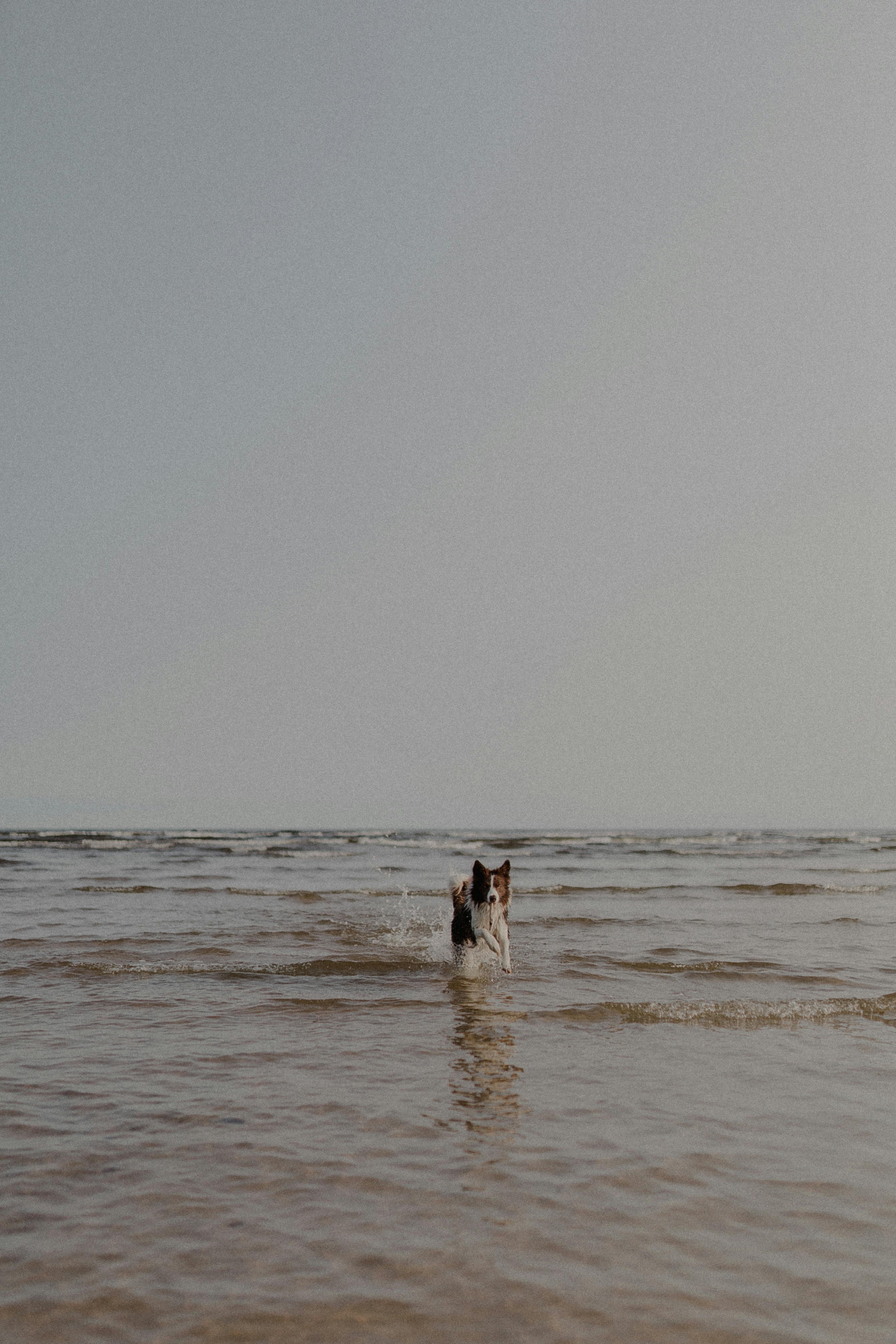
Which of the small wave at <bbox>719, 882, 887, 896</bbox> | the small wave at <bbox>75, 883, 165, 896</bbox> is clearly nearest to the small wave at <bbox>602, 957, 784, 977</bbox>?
the small wave at <bbox>719, 882, 887, 896</bbox>

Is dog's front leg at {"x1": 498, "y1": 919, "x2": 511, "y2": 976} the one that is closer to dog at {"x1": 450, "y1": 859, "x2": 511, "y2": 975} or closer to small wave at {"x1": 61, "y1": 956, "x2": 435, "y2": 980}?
dog at {"x1": 450, "y1": 859, "x2": 511, "y2": 975}

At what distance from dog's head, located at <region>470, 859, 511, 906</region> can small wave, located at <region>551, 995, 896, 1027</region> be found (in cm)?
224

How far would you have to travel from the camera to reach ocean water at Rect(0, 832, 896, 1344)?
122 inches

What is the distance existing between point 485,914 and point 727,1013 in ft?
9.79

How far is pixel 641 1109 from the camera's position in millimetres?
5180

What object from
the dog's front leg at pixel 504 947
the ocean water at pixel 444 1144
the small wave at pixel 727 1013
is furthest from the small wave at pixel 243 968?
the small wave at pixel 727 1013

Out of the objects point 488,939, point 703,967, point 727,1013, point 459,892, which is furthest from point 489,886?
point 727,1013

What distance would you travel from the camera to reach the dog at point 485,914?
10016 mm

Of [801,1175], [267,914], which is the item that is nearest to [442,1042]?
[801,1175]

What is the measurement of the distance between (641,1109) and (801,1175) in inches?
43.2

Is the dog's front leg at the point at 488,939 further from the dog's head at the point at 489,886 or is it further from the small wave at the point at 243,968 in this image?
the small wave at the point at 243,968

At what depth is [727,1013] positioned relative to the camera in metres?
7.78

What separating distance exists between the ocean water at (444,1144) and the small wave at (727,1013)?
0.04 metres

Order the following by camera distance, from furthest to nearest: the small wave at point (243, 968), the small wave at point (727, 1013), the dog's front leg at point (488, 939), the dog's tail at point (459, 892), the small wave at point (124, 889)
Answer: the small wave at point (124, 889)
the dog's tail at point (459, 892)
the dog's front leg at point (488, 939)
the small wave at point (243, 968)
the small wave at point (727, 1013)
